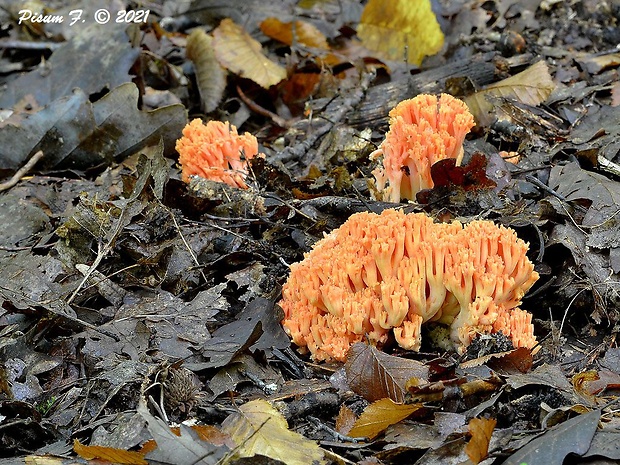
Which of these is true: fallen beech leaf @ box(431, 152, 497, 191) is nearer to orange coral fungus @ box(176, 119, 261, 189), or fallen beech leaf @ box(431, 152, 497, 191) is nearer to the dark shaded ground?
the dark shaded ground

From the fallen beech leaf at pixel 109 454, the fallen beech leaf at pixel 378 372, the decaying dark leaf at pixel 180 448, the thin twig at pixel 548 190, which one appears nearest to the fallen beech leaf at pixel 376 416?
the fallen beech leaf at pixel 378 372

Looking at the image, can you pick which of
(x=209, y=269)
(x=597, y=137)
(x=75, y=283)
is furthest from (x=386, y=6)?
(x=75, y=283)

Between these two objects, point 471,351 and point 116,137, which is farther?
point 116,137

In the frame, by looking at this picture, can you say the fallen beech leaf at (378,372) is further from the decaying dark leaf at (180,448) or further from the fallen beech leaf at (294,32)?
the fallen beech leaf at (294,32)

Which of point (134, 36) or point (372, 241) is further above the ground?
point (134, 36)

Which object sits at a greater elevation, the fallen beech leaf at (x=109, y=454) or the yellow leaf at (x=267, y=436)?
the fallen beech leaf at (x=109, y=454)

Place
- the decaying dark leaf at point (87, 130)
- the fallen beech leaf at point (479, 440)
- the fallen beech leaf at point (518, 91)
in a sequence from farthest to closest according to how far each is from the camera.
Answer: the decaying dark leaf at point (87, 130)
the fallen beech leaf at point (518, 91)
the fallen beech leaf at point (479, 440)

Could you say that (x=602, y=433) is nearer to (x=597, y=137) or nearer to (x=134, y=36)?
(x=597, y=137)
